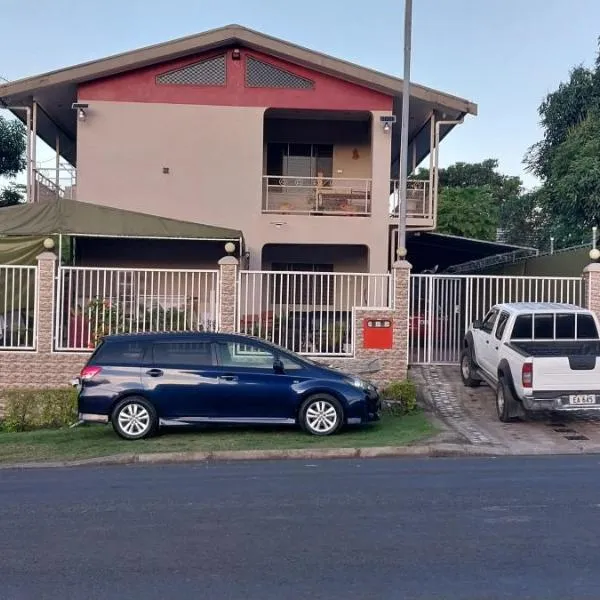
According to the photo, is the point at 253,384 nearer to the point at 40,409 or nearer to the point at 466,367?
the point at 40,409

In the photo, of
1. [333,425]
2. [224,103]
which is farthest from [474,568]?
[224,103]

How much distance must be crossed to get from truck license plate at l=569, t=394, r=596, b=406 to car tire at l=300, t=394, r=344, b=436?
132 inches

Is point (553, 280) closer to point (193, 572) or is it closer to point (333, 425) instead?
point (333, 425)

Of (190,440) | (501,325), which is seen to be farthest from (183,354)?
(501,325)

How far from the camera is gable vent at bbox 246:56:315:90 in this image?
21125mm

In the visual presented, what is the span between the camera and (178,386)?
470 inches

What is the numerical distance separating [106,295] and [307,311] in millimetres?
3715

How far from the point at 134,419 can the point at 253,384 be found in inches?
68.7

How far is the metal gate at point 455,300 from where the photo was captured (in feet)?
54.1

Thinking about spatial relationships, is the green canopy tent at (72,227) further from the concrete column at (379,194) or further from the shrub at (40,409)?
the concrete column at (379,194)

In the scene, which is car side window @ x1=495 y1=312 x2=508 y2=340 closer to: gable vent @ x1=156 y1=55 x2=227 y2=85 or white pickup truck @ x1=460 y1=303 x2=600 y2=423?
white pickup truck @ x1=460 y1=303 x2=600 y2=423

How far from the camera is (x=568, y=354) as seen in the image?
12.4 meters

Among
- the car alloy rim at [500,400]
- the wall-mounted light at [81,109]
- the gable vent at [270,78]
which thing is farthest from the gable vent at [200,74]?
the car alloy rim at [500,400]

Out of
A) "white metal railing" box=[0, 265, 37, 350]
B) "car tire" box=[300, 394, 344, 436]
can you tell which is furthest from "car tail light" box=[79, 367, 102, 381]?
"white metal railing" box=[0, 265, 37, 350]
